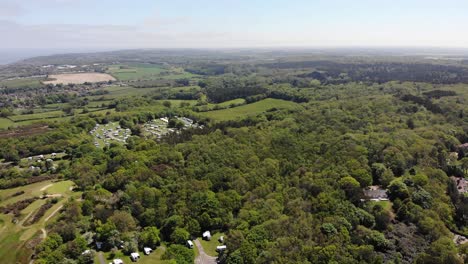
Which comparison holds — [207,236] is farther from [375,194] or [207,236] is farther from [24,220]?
[24,220]

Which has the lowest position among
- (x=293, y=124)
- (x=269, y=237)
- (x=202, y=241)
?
(x=202, y=241)

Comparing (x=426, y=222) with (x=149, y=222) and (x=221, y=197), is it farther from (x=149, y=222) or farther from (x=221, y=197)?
(x=149, y=222)

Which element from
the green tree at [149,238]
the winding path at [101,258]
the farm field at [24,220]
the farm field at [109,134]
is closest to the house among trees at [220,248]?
the green tree at [149,238]

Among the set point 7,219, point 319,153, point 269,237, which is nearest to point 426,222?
point 269,237

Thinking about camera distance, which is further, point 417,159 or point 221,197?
point 417,159

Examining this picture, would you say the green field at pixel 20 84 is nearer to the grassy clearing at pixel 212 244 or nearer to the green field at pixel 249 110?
the green field at pixel 249 110

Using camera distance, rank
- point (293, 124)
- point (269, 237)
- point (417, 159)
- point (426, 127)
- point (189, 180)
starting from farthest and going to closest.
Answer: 1. point (293, 124)
2. point (426, 127)
3. point (417, 159)
4. point (189, 180)
5. point (269, 237)
